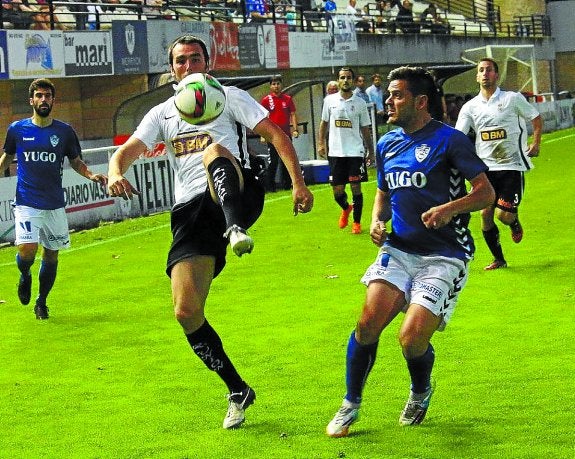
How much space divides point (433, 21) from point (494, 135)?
32.9 m

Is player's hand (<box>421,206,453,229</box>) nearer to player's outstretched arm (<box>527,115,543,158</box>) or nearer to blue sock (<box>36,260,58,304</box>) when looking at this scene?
blue sock (<box>36,260,58,304</box>)

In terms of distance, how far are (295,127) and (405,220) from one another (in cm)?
1790

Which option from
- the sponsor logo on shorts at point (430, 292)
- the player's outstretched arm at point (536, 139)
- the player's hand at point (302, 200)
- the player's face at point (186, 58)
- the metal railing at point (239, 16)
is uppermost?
the metal railing at point (239, 16)

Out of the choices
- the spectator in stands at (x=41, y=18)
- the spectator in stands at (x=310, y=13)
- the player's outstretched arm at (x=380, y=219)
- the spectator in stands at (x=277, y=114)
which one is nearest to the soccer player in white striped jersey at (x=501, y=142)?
the player's outstretched arm at (x=380, y=219)

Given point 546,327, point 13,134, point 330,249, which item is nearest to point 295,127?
point 330,249

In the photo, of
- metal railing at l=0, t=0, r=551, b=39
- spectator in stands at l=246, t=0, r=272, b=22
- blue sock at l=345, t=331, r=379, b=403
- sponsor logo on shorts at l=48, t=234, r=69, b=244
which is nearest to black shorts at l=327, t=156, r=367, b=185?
sponsor logo on shorts at l=48, t=234, r=69, b=244

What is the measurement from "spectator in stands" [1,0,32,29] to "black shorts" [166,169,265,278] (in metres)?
17.0

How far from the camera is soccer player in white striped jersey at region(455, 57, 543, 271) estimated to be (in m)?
13.5

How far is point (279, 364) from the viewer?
9.46 m

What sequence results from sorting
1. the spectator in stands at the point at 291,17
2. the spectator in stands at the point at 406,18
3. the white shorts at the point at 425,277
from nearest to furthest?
the white shorts at the point at 425,277, the spectator in stands at the point at 291,17, the spectator in stands at the point at 406,18

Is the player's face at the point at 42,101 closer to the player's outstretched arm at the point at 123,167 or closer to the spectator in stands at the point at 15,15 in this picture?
the player's outstretched arm at the point at 123,167

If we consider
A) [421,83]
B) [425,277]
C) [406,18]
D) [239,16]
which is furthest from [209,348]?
[406,18]

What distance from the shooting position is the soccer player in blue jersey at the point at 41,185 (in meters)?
12.0

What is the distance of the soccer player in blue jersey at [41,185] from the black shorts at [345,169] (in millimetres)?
6351
